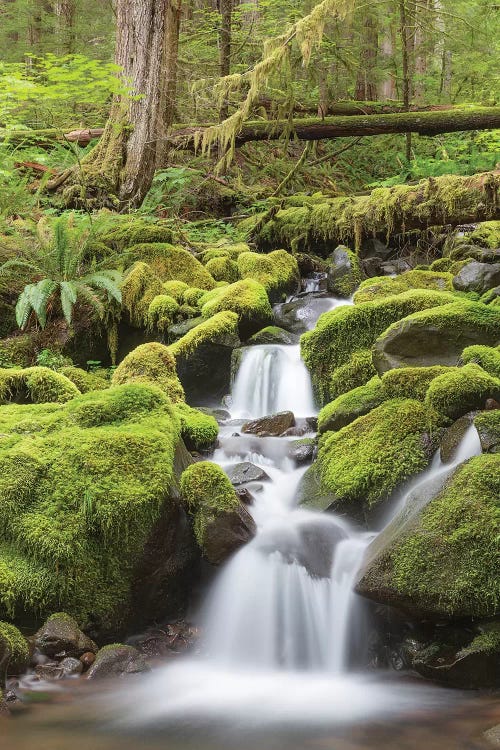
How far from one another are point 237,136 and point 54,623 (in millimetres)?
10003

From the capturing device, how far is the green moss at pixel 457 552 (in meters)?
3.55

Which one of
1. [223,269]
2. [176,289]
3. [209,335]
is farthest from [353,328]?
[223,269]

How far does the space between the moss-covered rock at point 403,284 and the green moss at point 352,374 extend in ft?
4.21

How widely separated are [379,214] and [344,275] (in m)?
1.23

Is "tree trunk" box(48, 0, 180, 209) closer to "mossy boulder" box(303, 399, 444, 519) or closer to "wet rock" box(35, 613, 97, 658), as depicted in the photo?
"mossy boulder" box(303, 399, 444, 519)

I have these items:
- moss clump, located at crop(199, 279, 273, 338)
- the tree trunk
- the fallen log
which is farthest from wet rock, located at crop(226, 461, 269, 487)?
the tree trunk

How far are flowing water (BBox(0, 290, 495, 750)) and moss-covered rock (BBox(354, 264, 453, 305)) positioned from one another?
10.7 feet

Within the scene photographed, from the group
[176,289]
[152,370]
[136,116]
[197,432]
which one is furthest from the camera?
[136,116]

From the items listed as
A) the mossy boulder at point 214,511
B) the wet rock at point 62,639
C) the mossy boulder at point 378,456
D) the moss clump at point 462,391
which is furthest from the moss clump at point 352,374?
the wet rock at point 62,639

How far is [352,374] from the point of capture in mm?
6785

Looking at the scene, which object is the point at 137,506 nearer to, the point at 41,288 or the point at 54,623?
the point at 54,623

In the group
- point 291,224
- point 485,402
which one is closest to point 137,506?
point 485,402

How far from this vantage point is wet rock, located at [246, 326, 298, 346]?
805 centimetres

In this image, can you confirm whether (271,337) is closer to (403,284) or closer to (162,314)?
(162,314)
